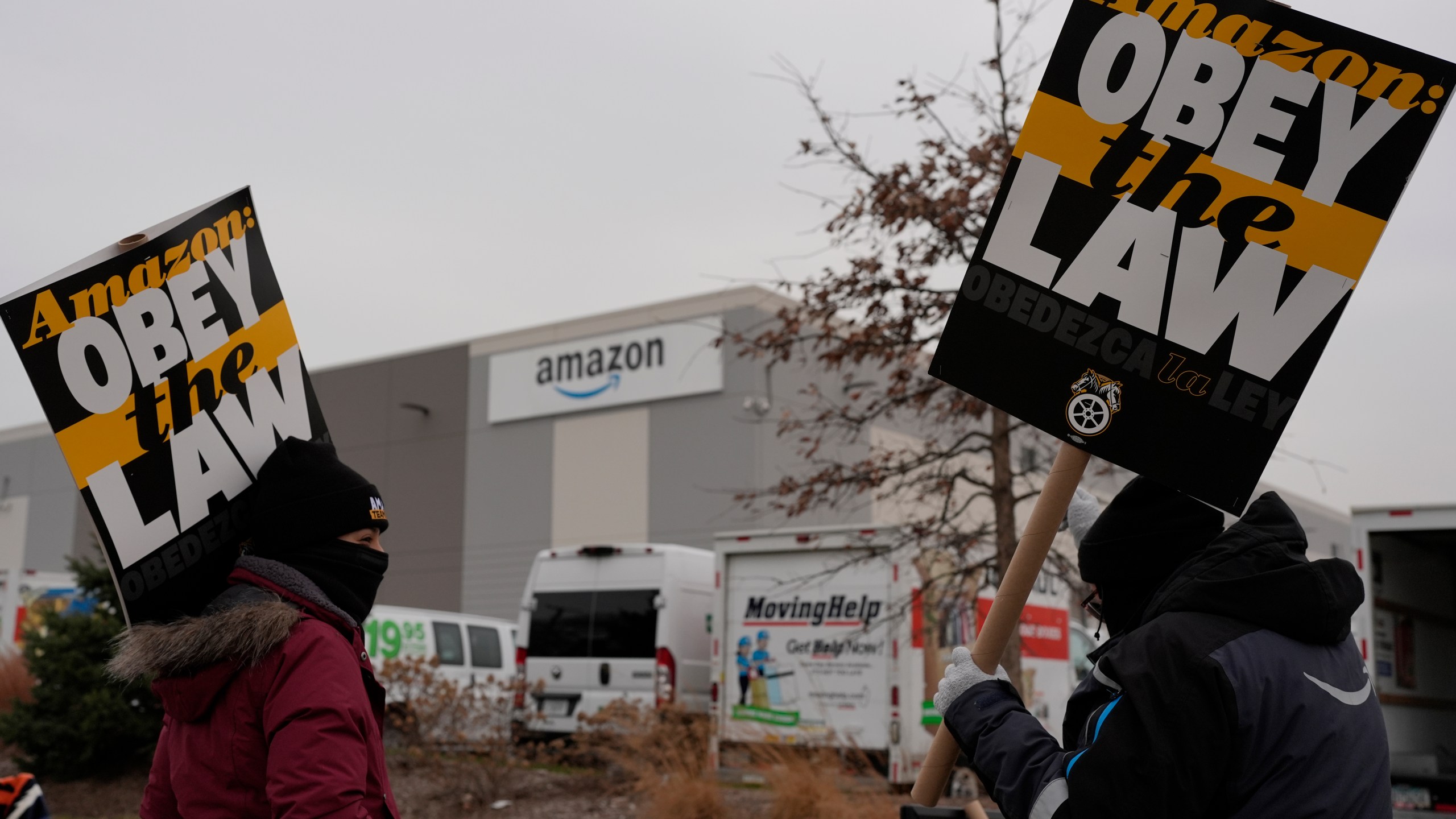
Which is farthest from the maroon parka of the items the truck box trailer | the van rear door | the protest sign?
the van rear door

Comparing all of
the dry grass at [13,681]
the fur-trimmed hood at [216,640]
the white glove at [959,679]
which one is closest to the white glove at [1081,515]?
the white glove at [959,679]

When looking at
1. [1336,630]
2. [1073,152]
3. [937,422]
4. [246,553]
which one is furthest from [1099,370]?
[937,422]

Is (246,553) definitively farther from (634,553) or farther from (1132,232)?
(634,553)

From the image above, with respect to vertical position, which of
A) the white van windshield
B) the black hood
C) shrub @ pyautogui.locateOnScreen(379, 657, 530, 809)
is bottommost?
shrub @ pyautogui.locateOnScreen(379, 657, 530, 809)

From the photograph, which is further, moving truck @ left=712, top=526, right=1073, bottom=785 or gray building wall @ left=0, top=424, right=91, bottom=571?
gray building wall @ left=0, top=424, right=91, bottom=571

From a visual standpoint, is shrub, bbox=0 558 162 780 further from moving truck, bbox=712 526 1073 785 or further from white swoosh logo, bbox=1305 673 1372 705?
white swoosh logo, bbox=1305 673 1372 705

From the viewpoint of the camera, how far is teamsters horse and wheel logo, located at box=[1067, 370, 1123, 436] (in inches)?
114

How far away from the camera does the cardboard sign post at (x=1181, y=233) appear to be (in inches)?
110

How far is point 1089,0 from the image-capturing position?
291cm

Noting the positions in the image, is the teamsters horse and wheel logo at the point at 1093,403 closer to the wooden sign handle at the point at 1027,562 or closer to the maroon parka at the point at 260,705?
the wooden sign handle at the point at 1027,562

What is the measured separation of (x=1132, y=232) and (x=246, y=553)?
2.38 m

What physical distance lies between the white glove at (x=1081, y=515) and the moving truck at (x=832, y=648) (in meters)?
8.11

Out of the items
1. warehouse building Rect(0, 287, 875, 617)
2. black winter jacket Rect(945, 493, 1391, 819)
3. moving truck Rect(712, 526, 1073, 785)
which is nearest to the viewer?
black winter jacket Rect(945, 493, 1391, 819)

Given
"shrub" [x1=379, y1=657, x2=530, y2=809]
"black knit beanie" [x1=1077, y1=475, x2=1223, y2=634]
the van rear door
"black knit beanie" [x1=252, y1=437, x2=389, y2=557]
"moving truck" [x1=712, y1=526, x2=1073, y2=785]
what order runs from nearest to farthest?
"black knit beanie" [x1=1077, y1=475, x2=1223, y2=634] → "black knit beanie" [x1=252, y1=437, x2=389, y2=557] → "shrub" [x1=379, y1=657, x2=530, y2=809] → "moving truck" [x1=712, y1=526, x2=1073, y2=785] → the van rear door
